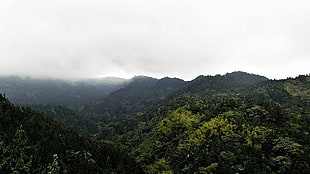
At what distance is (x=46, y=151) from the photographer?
73938 mm

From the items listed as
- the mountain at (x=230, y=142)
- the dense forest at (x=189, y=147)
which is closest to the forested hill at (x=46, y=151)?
the dense forest at (x=189, y=147)

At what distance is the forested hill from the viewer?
66.9 metres

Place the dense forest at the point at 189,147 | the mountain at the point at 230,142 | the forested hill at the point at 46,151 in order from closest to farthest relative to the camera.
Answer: the forested hill at the point at 46,151 < the dense forest at the point at 189,147 < the mountain at the point at 230,142

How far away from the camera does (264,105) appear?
344ft

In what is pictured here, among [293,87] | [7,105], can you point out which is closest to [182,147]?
[7,105]

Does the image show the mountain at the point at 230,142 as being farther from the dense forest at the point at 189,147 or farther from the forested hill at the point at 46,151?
the forested hill at the point at 46,151

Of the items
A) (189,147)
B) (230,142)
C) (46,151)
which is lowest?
(46,151)

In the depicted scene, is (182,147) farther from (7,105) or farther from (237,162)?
(7,105)

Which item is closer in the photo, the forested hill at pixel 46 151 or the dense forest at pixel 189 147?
the forested hill at pixel 46 151

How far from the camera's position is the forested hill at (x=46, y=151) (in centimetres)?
6695

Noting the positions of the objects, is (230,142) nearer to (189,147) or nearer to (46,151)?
(189,147)

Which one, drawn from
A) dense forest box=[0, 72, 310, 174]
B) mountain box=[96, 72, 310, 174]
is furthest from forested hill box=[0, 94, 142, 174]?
mountain box=[96, 72, 310, 174]

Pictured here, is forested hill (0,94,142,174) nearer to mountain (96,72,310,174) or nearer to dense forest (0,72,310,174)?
dense forest (0,72,310,174)

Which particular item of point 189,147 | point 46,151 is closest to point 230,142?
point 189,147
